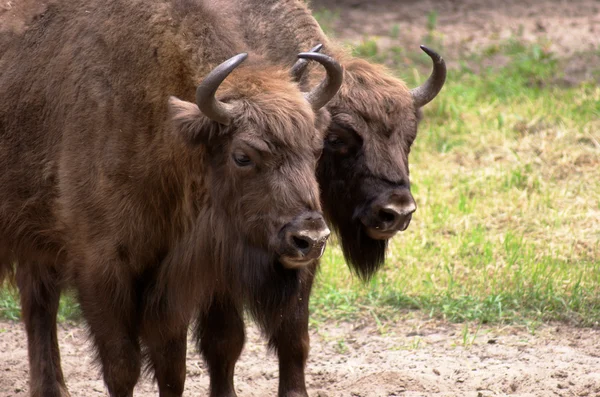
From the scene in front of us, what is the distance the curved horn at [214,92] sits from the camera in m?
4.26

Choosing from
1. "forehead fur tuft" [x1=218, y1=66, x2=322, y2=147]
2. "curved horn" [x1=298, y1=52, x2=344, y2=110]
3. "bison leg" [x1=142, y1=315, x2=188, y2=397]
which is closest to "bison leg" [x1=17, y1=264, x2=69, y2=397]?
"bison leg" [x1=142, y1=315, x2=188, y2=397]

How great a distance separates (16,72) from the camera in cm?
526

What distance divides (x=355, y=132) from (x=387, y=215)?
0.45 metres

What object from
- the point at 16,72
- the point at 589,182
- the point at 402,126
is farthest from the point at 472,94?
the point at 16,72

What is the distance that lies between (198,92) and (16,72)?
1.43 m

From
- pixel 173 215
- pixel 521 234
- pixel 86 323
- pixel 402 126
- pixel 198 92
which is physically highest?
pixel 198 92

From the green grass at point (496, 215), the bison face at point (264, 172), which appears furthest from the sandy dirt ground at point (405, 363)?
the bison face at point (264, 172)

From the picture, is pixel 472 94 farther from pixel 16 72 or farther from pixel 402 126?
pixel 16 72

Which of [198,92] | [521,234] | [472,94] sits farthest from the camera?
[472,94]

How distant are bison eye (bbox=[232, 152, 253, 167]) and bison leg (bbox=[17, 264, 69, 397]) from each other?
184cm

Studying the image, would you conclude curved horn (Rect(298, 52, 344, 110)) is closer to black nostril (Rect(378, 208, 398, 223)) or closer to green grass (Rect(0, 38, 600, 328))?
black nostril (Rect(378, 208, 398, 223))

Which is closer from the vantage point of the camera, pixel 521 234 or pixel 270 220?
pixel 270 220

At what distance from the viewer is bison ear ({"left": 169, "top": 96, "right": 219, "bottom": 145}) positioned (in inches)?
175

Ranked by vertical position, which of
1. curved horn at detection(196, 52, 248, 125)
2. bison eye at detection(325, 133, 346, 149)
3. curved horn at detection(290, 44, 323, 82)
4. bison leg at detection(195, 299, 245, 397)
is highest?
curved horn at detection(196, 52, 248, 125)
